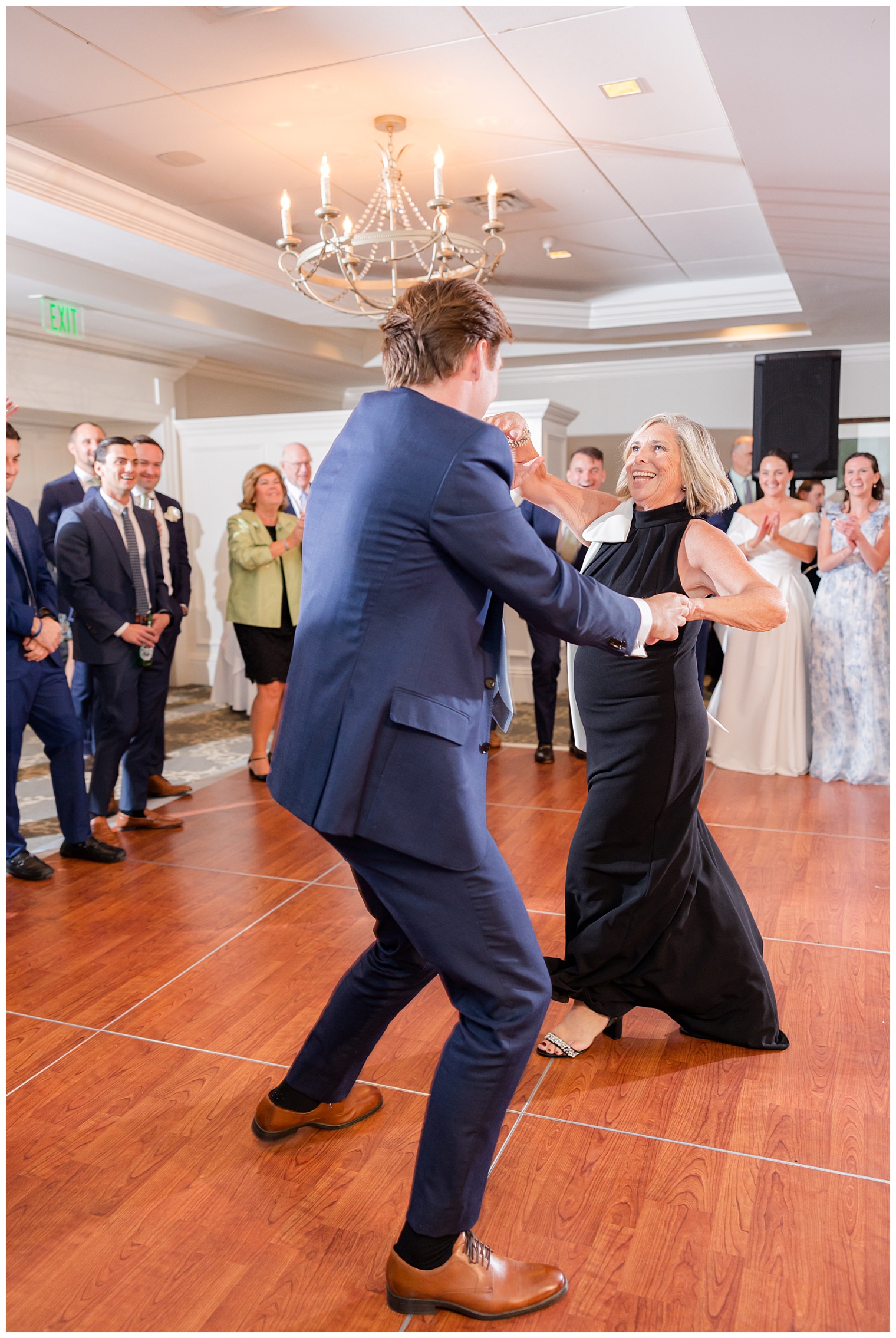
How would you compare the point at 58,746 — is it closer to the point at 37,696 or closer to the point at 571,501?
the point at 37,696

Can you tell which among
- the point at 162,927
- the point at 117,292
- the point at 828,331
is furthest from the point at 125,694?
the point at 828,331

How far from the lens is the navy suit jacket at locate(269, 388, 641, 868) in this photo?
1.44 meters

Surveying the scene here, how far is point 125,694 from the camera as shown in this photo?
419 centimetres

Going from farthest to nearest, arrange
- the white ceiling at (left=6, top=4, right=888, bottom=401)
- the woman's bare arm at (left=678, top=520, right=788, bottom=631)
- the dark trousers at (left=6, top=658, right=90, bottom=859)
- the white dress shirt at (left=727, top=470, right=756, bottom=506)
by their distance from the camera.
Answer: the white dress shirt at (left=727, top=470, right=756, bottom=506) < the dark trousers at (left=6, top=658, right=90, bottom=859) < the white ceiling at (left=6, top=4, right=888, bottom=401) < the woman's bare arm at (left=678, top=520, right=788, bottom=631)

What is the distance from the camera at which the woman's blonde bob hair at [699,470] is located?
242cm

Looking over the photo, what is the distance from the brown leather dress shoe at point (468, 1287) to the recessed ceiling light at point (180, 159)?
16.1 ft

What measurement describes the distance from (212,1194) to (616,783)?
4.12 feet

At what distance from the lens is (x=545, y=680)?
18.0ft

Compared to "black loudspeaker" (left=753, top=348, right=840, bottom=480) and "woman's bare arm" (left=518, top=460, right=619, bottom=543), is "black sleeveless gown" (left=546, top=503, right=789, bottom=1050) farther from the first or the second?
"black loudspeaker" (left=753, top=348, right=840, bottom=480)

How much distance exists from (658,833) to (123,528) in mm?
2878

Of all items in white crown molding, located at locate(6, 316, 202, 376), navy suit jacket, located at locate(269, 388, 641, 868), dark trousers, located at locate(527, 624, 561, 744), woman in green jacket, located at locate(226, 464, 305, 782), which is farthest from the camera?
white crown molding, located at locate(6, 316, 202, 376)

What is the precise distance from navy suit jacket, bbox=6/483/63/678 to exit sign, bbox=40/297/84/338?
3485 millimetres

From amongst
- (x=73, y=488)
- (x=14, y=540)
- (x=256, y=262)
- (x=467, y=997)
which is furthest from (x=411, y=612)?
(x=256, y=262)

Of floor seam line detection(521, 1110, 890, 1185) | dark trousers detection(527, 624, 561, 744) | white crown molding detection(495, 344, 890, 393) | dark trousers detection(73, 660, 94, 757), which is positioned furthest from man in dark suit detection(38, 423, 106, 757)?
white crown molding detection(495, 344, 890, 393)
